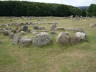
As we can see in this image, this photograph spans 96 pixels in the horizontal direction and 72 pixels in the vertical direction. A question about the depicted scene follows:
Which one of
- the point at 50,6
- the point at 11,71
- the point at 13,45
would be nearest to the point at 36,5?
the point at 50,6

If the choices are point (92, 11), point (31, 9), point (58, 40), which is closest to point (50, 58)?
point (58, 40)

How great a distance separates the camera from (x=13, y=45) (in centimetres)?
1094

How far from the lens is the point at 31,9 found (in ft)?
127

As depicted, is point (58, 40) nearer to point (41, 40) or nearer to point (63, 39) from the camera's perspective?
point (63, 39)

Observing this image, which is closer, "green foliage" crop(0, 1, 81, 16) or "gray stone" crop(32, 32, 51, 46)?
"gray stone" crop(32, 32, 51, 46)

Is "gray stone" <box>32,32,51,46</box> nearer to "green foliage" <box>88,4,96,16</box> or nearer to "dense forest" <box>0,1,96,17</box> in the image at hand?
"dense forest" <box>0,1,96,17</box>

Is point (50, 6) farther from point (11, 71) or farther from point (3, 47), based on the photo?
point (11, 71)

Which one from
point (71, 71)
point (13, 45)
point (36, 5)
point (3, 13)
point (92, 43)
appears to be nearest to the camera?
point (71, 71)

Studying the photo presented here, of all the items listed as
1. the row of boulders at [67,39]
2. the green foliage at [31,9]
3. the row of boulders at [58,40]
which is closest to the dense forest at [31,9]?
the green foliage at [31,9]

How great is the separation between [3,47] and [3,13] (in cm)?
2685

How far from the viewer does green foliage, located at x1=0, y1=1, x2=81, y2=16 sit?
120 ft

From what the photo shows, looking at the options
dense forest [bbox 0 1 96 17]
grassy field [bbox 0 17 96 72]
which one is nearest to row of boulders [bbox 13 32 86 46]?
grassy field [bbox 0 17 96 72]

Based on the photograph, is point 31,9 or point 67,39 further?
point 31,9

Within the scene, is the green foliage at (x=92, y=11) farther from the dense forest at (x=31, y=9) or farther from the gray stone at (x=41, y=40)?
the gray stone at (x=41, y=40)
